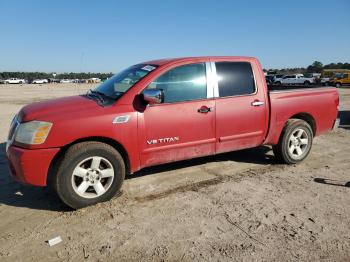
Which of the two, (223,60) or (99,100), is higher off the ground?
(223,60)

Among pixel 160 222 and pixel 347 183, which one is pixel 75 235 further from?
pixel 347 183

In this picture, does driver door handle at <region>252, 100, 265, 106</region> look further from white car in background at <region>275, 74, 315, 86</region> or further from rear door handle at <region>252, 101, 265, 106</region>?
white car in background at <region>275, 74, 315, 86</region>

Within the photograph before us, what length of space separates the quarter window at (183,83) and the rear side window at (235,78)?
0.95ft

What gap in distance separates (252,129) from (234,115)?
1.46 ft

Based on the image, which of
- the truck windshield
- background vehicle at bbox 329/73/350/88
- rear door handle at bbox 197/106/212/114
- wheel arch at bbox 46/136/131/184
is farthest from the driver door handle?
background vehicle at bbox 329/73/350/88

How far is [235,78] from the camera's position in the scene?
202 inches

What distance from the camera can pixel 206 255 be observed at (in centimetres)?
305

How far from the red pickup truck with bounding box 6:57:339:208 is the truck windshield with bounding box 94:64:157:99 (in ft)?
0.07

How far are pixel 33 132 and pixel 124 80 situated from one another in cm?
152

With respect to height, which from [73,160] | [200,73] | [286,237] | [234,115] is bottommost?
[286,237]

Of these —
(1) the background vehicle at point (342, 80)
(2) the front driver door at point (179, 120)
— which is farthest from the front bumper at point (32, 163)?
(1) the background vehicle at point (342, 80)

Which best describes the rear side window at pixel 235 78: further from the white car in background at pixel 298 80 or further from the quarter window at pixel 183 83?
the white car in background at pixel 298 80

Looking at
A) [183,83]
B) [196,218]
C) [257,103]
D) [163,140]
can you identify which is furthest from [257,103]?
[196,218]

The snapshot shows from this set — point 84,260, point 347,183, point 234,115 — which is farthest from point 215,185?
point 84,260
